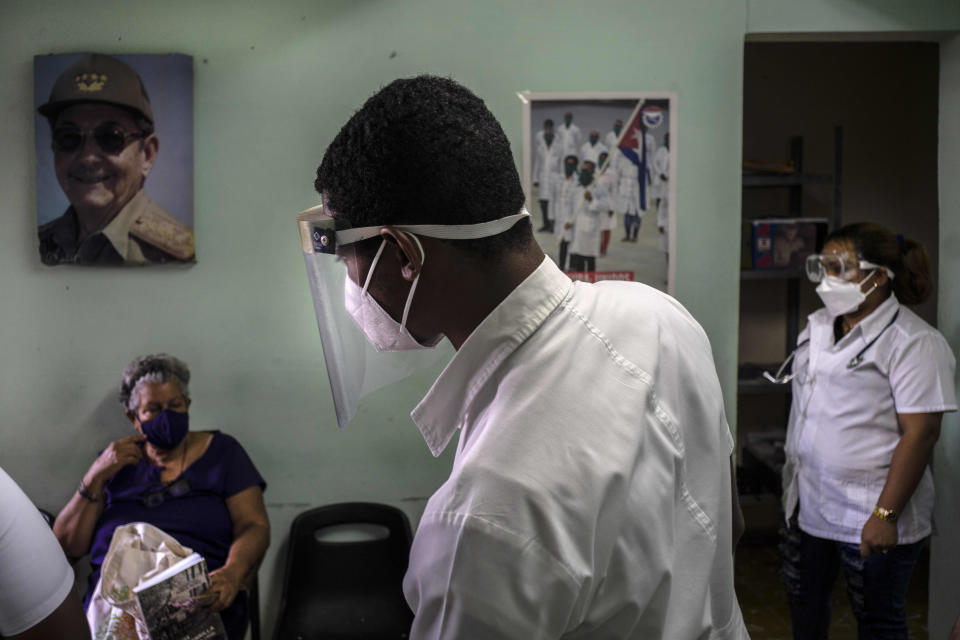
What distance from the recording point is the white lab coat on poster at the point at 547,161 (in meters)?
2.75

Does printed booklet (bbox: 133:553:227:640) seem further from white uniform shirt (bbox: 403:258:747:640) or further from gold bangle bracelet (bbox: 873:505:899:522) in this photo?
gold bangle bracelet (bbox: 873:505:899:522)

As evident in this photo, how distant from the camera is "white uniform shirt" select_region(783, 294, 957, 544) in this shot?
7.92ft

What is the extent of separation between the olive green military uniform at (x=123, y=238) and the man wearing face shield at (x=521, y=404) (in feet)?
5.72

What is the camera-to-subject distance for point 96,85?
261cm

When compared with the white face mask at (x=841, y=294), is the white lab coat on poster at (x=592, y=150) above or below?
above

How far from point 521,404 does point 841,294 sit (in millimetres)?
2108

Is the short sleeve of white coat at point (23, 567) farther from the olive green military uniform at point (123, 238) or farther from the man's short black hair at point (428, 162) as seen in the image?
the olive green military uniform at point (123, 238)

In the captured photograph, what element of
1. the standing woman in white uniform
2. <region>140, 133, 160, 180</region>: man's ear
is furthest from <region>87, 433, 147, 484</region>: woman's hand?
the standing woman in white uniform

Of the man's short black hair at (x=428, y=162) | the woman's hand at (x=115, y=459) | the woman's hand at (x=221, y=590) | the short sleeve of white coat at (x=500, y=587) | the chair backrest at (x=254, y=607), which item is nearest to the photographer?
the short sleeve of white coat at (x=500, y=587)

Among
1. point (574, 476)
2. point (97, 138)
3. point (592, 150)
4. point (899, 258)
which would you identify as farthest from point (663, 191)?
point (574, 476)

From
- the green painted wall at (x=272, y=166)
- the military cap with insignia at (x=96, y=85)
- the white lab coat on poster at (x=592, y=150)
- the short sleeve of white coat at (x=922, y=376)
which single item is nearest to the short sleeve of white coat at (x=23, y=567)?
the green painted wall at (x=272, y=166)

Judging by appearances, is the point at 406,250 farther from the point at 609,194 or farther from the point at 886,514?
the point at 886,514

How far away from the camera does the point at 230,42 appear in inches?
106

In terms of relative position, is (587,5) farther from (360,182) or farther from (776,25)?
(360,182)
